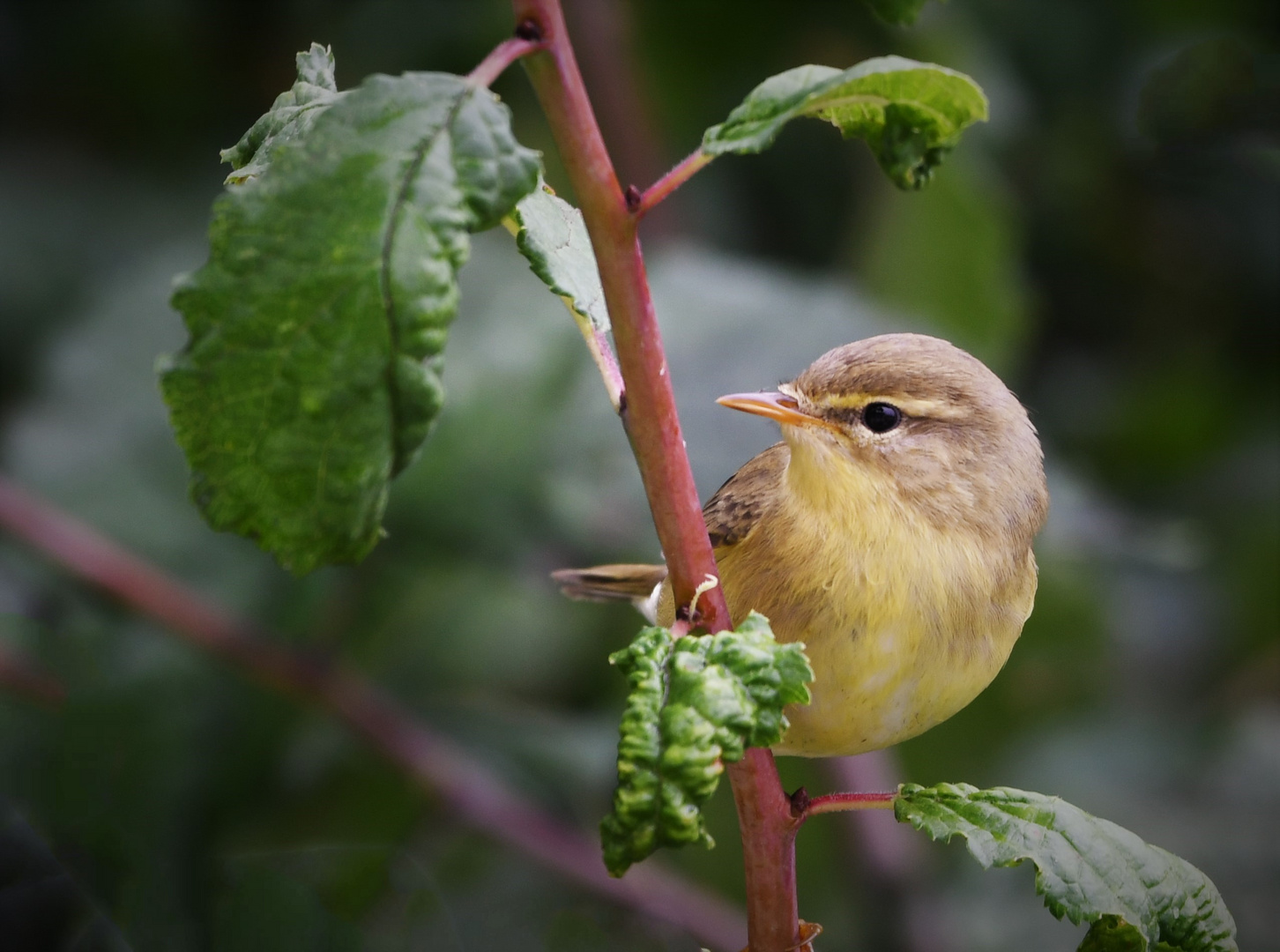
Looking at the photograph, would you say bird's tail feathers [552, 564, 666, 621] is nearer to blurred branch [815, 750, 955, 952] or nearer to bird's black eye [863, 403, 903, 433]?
bird's black eye [863, 403, 903, 433]

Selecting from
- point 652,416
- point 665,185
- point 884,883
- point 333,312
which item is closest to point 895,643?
point 652,416

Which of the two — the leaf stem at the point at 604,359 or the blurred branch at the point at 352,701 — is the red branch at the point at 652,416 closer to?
the leaf stem at the point at 604,359

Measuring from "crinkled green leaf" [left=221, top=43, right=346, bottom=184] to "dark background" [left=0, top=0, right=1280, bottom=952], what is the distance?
936 mm

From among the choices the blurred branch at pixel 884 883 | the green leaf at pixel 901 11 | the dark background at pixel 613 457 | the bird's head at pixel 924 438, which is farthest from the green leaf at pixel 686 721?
the blurred branch at pixel 884 883

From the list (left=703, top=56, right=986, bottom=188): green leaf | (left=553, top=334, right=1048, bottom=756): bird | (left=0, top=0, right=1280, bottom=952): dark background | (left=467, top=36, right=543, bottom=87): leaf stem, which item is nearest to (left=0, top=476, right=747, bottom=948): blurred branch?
(left=0, top=0, right=1280, bottom=952): dark background

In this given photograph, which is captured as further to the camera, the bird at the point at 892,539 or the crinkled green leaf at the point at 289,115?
the bird at the point at 892,539

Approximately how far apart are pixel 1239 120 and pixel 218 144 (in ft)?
9.37

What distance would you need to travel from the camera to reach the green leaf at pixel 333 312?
83 cm

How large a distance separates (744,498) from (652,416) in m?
0.90

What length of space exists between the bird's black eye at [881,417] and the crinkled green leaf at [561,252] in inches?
21.3

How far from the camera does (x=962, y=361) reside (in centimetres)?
154

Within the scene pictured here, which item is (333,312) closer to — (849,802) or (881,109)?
(881,109)

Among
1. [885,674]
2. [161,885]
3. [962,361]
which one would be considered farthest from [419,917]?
[962,361]

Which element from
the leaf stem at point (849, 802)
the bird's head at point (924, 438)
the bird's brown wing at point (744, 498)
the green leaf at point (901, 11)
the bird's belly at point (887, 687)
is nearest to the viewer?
the green leaf at point (901, 11)
